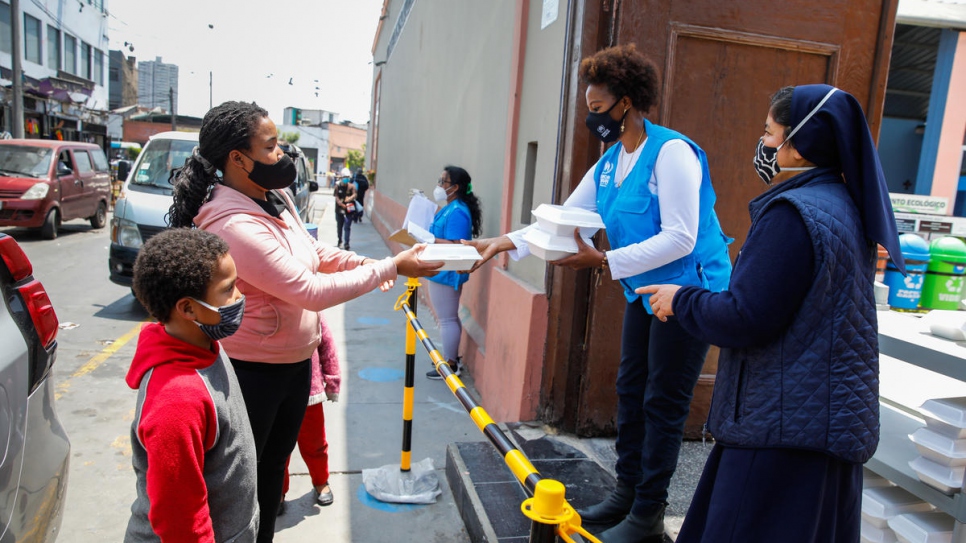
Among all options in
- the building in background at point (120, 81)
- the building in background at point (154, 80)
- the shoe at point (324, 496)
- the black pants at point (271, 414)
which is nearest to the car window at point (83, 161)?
the shoe at point (324, 496)

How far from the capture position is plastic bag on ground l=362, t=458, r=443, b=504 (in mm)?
3654

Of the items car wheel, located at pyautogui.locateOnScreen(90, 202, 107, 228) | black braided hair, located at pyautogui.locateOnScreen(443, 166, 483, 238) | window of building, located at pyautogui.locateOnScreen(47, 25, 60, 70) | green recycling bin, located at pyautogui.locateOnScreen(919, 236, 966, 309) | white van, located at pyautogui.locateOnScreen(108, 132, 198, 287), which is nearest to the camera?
black braided hair, located at pyautogui.locateOnScreen(443, 166, 483, 238)

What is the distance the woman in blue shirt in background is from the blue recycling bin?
554 cm

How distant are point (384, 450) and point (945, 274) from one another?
7639 millimetres

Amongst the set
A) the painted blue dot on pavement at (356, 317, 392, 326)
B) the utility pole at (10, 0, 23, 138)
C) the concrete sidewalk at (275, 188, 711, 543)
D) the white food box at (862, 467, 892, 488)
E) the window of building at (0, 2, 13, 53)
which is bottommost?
the painted blue dot on pavement at (356, 317, 392, 326)

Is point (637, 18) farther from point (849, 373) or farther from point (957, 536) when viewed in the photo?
point (957, 536)

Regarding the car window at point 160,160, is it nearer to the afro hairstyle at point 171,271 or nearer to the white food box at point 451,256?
the white food box at point 451,256

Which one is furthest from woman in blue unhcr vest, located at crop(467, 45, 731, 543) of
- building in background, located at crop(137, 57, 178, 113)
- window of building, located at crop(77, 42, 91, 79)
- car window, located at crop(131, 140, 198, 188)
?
building in background, located at crop(137, 57, 178, 113)

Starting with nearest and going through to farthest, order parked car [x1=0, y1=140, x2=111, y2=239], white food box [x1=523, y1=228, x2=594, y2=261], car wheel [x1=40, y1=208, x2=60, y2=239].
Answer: white food box [x1=523, y1=228, x2=594, y2=261], parked car [x1=0, y1=140, x2=111, y2=239], car wheel [x1=40, y1=208, x2=60, y2=239]

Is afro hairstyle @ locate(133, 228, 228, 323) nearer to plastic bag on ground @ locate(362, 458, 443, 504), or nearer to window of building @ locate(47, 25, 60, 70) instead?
plastic bag on ground @ locate(362, 458, 443, 504)

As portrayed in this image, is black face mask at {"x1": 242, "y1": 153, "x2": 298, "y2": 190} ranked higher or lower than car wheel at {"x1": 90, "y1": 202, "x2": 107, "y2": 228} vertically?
higher

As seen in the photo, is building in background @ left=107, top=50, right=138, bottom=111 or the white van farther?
building in background @ left=107, top=50, right=138, bottom=111

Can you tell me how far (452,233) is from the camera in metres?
5.63

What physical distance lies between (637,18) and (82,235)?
14858mm
